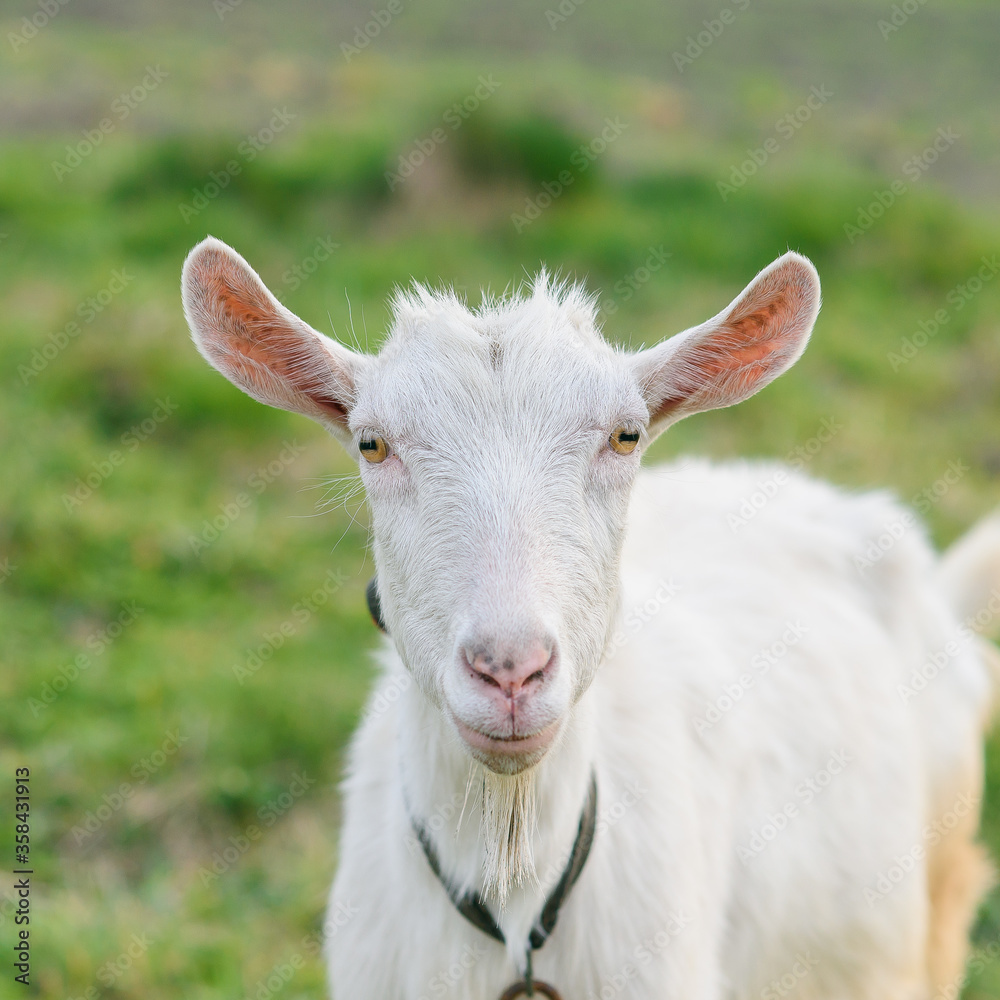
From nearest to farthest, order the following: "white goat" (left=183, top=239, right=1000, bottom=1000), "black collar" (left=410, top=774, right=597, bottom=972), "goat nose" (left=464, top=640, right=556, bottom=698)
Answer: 1. "goat nose" (left=464, top=640, right=556, bottom=698)
2. "white goat" (left=183, top=239, right=1000, bottom=1000)
3. "black collar" (left=410, top=774, right=597, bottom=972)

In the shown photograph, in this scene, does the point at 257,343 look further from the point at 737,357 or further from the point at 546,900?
the point at 546,900

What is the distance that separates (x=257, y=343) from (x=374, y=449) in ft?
1.18

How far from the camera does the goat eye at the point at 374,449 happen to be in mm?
2180

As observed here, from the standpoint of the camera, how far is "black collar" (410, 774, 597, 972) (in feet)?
7.50

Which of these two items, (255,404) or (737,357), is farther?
(255,404)

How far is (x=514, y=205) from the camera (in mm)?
8070

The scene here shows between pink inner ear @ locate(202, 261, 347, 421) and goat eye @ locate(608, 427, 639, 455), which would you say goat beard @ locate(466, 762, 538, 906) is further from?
pink inner ear @ locate(202, 261, 347, 421)

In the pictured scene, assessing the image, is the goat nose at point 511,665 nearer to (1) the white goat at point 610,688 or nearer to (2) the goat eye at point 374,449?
(1) the white goat at point 610,688

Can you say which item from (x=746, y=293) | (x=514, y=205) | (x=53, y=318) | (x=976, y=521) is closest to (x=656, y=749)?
(x=746, y=293)

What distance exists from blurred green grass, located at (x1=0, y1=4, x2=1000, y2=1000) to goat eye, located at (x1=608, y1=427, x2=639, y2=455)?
0.71 m

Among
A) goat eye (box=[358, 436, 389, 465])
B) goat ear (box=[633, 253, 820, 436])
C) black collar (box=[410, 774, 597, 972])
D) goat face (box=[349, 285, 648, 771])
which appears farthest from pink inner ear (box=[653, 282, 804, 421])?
black collar (box=[410, 774, 597, 972])

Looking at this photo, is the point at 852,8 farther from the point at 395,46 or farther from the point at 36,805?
the point at 36,805

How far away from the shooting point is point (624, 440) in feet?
7.24

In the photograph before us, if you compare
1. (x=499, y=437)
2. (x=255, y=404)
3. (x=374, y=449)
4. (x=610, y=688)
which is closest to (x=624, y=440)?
(x=499, y=437)
